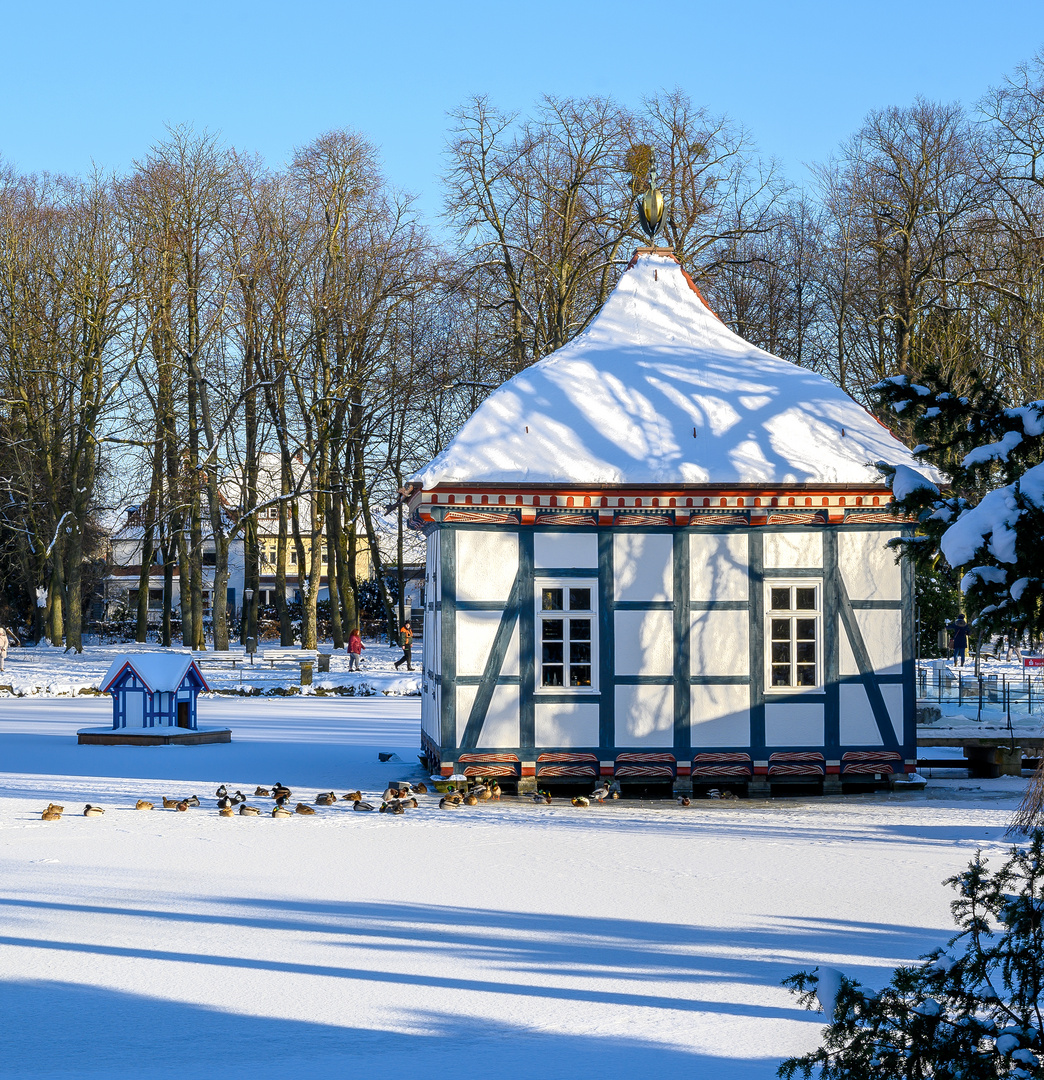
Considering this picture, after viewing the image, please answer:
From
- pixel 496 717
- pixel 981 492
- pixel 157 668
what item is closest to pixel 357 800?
pixel 496 717

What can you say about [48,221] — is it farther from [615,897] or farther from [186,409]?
[615,897]

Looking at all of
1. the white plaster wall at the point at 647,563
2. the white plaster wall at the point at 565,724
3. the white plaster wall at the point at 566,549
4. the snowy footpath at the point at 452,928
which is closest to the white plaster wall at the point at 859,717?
the snowy footpath at the point at 452,928

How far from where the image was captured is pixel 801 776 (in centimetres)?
1512

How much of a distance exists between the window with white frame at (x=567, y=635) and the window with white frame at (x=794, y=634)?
2053 millimetres

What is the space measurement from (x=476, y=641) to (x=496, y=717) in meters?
0.90

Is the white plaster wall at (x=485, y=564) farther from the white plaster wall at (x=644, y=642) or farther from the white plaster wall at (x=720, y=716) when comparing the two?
the white plaster wall at (x=720, y=716)

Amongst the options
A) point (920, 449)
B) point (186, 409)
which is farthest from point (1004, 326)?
point (920, 449)

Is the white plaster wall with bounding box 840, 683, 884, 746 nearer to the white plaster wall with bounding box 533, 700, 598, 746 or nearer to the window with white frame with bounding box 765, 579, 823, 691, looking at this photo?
the window with white frame with bounding box 765, 579, 823, 691

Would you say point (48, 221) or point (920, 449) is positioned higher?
point (48, 221)

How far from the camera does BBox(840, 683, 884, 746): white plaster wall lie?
15117 millimetres

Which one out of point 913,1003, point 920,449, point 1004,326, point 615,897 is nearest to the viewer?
point 913,1003

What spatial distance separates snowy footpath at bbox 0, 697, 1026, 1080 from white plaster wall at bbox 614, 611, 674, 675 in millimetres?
1598

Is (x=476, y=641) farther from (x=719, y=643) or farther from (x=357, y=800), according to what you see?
(x=719, y=643)

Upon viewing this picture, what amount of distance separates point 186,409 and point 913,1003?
38.9m
